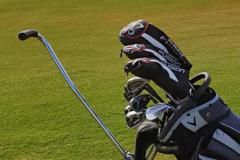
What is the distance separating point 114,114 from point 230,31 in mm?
5513

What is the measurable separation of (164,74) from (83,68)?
16.6ft

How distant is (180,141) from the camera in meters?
2.17

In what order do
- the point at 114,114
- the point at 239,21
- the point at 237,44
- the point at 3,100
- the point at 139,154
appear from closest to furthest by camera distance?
1. the point at 139,154
2. the point at 114,114
3. the point at 3,100
4. the point at 237,44
5. the point at 239,21

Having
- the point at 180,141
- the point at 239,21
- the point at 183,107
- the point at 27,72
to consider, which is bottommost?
the point at 239,21

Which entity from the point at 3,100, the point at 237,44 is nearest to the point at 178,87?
the point at 3,100

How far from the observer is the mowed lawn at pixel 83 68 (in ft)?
14.1

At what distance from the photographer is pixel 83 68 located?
7121 millimetres

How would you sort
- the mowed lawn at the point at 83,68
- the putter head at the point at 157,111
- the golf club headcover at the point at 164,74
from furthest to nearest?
the mowed lawn at the point at 83,68
the putter head at the point at 157,111
the golf club headcover at the point at 164,74

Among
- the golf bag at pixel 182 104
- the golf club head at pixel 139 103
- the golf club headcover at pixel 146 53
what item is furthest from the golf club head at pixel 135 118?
the golf club headcover at pixel 146 53

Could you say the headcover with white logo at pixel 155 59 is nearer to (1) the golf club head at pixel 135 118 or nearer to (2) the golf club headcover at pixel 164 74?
(2) the golf club headcover at pixel 164 74

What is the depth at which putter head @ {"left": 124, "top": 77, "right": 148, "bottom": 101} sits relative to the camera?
2.33m

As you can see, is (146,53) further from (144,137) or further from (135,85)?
(144,137)

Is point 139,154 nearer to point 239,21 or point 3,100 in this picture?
point 3,100

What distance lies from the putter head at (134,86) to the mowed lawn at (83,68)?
1494 mm
